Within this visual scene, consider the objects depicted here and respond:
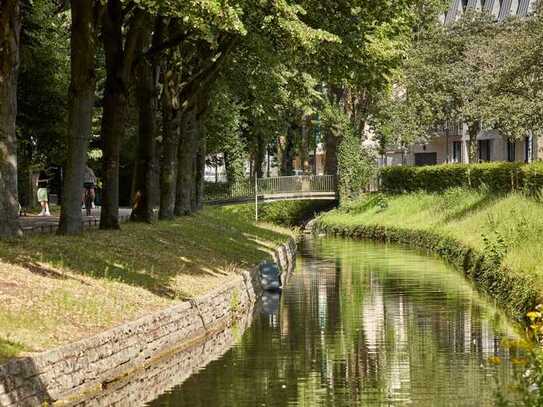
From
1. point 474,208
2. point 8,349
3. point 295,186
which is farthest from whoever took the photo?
point 295,186

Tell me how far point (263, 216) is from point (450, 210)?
23.3m

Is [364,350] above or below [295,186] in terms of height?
below

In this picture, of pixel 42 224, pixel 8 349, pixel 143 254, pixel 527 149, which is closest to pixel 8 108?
pixel 143 254

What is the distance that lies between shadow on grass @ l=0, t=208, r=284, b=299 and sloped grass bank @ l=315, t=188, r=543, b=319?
19.7 ft

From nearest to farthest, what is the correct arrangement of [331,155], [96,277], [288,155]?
[96,277] → [331,155] → [288,155]

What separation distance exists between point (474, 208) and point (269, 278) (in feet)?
66.9

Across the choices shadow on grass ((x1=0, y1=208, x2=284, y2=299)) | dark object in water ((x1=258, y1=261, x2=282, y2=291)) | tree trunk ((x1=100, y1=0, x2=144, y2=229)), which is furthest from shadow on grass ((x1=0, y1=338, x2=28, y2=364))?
dark object in water ((x1=258, y1=261, x2=282, y2=291))

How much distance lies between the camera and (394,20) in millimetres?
33594

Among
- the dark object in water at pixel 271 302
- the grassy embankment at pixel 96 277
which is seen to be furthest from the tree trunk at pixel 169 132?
the dark object in water at pixel 271 302

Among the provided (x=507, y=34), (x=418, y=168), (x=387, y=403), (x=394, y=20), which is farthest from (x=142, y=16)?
(x=507, y=34)

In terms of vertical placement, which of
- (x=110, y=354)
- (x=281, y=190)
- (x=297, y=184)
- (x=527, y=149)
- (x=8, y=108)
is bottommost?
(x=110, y=354)

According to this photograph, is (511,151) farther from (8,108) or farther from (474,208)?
(8,108)

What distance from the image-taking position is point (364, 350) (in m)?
22.6

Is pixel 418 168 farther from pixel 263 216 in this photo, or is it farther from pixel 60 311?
pixel 60 311
